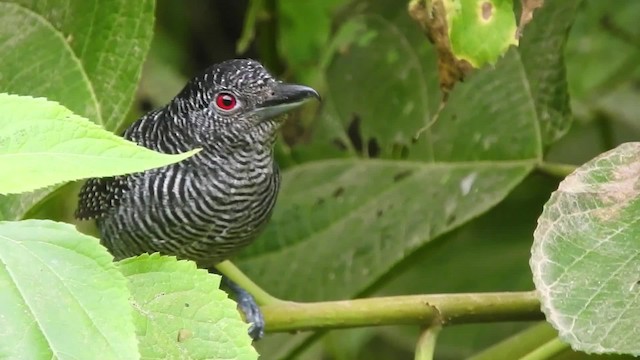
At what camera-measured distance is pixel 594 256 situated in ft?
3.50

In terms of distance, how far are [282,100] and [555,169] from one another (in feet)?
1.52

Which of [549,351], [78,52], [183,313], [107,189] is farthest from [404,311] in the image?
[78,52]

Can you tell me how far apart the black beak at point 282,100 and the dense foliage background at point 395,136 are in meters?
0.18

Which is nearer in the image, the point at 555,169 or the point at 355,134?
the point at 555,169

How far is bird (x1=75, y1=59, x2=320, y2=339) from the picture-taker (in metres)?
1.43

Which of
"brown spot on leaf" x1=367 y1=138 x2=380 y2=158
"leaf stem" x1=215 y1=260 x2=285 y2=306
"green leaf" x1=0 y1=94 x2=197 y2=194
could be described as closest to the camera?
"green leaf" x1=0 y1=94 x2=197 y2=194

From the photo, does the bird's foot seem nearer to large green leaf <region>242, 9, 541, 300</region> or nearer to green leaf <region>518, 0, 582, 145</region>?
large green leaf <region>242, 9, 541, 300</region>

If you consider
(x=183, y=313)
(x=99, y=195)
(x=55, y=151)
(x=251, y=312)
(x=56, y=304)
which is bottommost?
(x=251, y=312)

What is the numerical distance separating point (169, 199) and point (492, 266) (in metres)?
0.93

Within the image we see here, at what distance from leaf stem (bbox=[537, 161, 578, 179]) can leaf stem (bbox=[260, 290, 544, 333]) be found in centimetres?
33

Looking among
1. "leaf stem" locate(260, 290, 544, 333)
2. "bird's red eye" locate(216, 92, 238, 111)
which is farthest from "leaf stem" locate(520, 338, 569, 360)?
"bird's red eye" locate(216, 92, 238, 111)

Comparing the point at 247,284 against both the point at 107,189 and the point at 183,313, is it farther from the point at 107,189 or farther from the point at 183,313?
the point at 183,313

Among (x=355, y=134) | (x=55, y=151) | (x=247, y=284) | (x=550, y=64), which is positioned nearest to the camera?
(x=55, y=151)

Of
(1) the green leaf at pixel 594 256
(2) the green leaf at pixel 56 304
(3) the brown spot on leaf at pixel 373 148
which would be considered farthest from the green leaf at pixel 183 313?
(3) the brown spot on leaf at pixel 373 148
